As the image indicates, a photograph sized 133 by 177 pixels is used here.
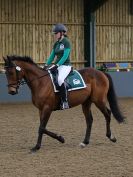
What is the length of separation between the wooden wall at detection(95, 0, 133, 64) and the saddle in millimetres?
10714

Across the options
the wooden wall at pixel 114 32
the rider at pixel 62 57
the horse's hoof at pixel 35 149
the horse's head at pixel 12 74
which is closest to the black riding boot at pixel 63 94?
the rider at pixel 62 57

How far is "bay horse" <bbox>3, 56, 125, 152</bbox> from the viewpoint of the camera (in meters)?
8.90

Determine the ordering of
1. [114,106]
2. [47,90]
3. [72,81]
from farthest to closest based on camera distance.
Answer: [114,106], [72,81], [47,90]

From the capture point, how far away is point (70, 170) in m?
7.14

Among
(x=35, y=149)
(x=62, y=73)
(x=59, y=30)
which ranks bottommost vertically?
(x=35, y=149)

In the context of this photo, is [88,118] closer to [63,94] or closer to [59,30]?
[63,94]

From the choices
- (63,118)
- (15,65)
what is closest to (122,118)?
(15,65)

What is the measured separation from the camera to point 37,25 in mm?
19141

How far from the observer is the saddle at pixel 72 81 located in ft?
30.2

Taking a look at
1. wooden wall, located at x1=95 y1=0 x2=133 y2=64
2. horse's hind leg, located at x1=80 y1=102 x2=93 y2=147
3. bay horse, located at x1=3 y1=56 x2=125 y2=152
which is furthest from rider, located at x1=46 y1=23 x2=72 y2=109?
wooden wall, located at x1=95 y1=0 x2=133 y2=64

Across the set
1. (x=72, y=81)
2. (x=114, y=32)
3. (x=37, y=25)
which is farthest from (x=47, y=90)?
(x=114, y=32)

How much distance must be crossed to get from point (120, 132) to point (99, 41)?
374 inches

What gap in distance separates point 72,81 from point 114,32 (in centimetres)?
1132

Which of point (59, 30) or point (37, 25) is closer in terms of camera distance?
point (59, 30)
